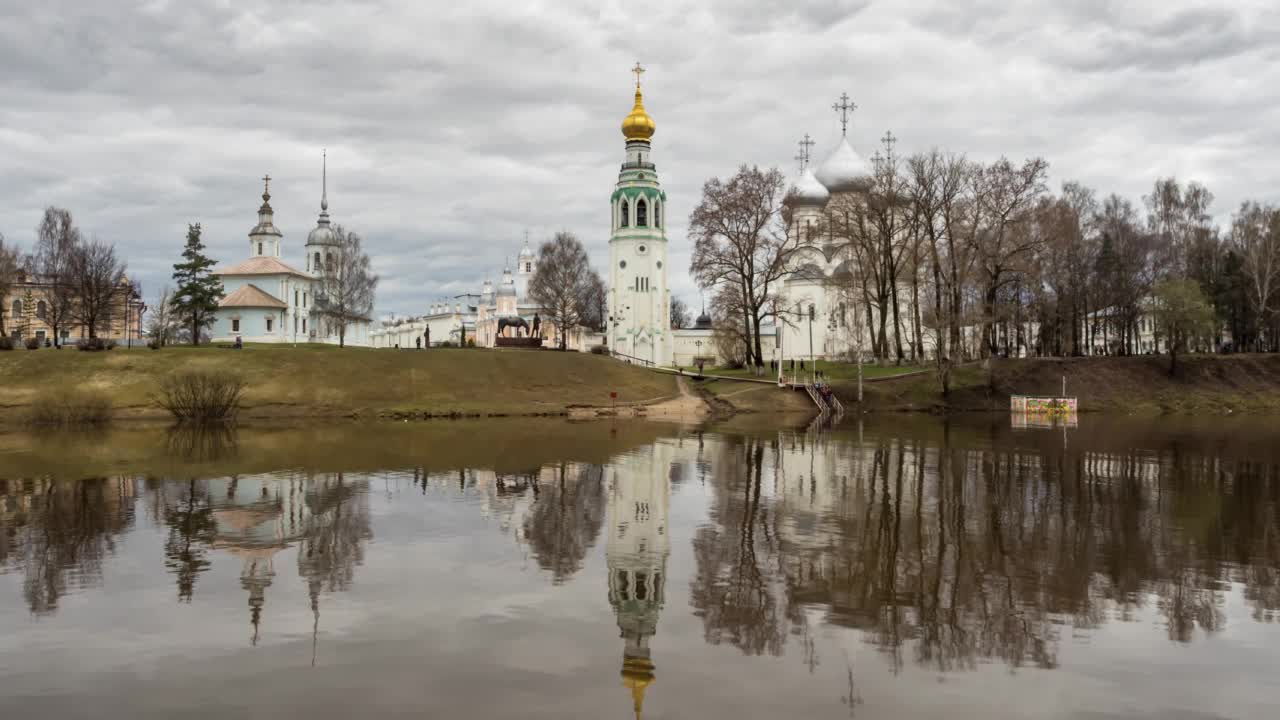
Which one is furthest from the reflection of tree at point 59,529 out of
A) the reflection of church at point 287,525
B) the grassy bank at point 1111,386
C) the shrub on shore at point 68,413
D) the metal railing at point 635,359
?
the metal railing at point 635,359

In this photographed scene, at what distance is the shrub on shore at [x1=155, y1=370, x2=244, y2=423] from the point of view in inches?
1609

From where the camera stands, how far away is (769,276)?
193ft

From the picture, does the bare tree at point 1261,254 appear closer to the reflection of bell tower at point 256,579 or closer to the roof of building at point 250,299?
the reflection of bell tower at point 256,579

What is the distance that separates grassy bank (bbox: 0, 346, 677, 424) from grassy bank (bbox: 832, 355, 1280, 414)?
14054 millimetres

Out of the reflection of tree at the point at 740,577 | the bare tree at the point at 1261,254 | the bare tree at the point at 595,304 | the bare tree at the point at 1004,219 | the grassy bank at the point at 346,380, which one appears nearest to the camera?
the reflection of tree at the point at 740,577

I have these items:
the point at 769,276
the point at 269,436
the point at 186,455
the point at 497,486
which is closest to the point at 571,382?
the point at 769,276

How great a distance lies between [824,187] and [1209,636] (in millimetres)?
71751

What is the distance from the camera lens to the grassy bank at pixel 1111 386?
5378cm

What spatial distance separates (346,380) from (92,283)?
27.0 m

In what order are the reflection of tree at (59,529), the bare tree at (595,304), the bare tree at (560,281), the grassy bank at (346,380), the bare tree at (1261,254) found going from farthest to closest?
1. the bare tree at (595,304)
2. the bare tree at (560,281)
3. the bare tree at (1261,254)
4. the grassy bank at (346,380)
5. the reflection of tree at (59,529)

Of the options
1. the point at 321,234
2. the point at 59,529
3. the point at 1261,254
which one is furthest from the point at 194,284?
the point at 1261,254

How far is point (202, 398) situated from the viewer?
4097 cm

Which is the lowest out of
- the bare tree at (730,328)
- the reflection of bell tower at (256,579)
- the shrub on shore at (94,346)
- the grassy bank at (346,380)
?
the reflection of bell tower at (256,579)

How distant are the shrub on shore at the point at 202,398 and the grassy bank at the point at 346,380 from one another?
1765mm
